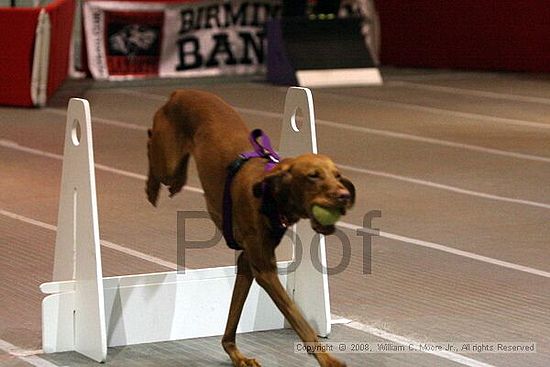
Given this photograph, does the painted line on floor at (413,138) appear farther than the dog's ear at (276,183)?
Yes

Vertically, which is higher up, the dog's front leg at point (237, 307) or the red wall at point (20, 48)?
the dog's front leg at point (237, 307)

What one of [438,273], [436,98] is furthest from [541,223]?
[436,98]

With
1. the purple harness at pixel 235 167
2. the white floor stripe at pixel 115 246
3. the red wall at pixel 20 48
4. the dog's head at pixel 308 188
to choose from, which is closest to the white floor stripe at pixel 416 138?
the red wall at pixel 20 48

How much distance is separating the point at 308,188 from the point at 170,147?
1041 millimetres

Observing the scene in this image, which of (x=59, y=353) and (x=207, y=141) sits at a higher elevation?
(x=207, y=141)

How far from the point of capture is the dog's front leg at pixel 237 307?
4.79 m

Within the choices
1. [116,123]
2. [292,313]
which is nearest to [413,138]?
[116,123]

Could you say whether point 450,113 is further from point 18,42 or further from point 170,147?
point 170,147

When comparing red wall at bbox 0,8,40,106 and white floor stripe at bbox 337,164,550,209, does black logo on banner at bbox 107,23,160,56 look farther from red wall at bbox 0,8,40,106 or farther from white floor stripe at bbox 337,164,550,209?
white floor stripe at bbox 337,164,550,209

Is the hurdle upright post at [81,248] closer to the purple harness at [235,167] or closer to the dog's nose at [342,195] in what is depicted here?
the purple harness at [235,167]

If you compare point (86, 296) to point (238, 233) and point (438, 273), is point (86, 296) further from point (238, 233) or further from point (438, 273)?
point (438, 273)

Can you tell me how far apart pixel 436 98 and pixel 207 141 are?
10.4 meters

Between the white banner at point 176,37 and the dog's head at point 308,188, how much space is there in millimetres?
12365

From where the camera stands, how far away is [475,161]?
10359 millimetres
